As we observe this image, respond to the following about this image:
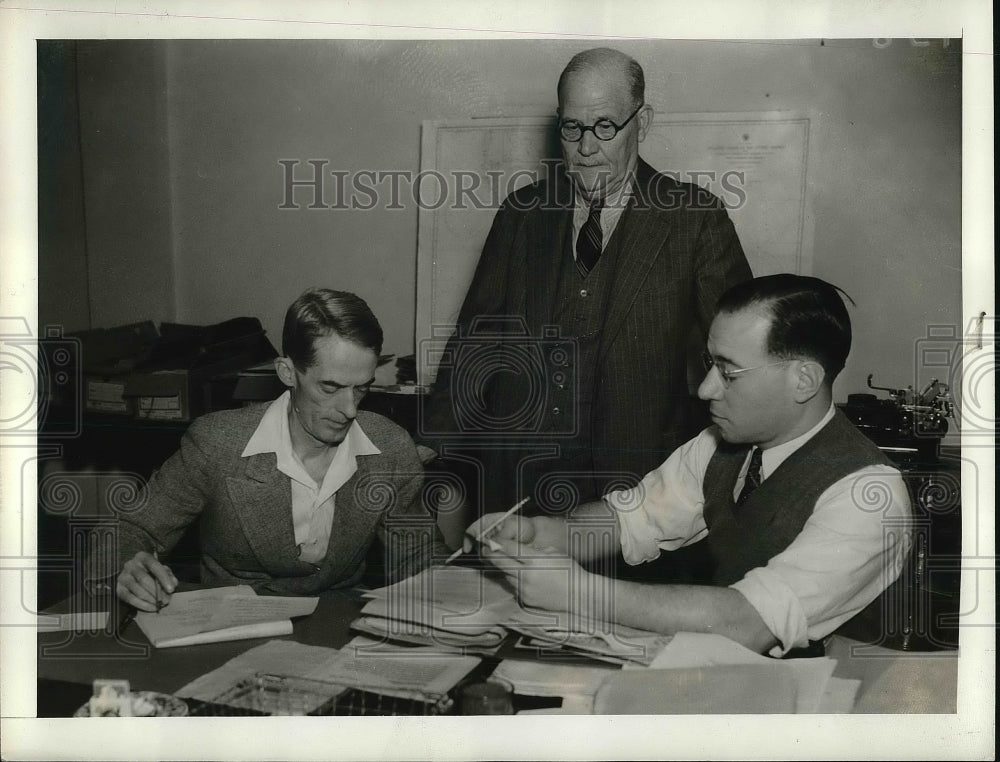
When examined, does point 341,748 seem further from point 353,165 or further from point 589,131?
point 589,131

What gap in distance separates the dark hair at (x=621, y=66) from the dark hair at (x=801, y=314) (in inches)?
24.5

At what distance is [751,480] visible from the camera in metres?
2.42

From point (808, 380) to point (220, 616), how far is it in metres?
1.74

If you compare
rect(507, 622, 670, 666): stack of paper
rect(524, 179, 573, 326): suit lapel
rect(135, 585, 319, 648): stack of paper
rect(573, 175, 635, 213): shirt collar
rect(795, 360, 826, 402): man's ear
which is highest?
rect(573, 175, 635, 213): shirt collar

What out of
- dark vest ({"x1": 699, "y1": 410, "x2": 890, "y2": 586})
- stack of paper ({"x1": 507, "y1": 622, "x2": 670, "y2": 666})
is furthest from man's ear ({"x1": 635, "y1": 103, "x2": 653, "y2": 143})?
stack of paper ({"x1": 507, "y1": 622, "x2": 670, "y2": 666})

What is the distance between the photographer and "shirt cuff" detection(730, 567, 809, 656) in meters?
2.28

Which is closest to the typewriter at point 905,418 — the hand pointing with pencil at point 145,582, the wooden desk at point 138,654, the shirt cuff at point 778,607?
the shirt cuff at point 778,607

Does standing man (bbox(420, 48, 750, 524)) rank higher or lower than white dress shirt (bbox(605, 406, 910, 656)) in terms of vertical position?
higher

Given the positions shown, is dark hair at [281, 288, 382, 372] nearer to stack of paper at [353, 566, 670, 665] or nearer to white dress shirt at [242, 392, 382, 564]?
white dress shirt at [242, 392, 382, 564]

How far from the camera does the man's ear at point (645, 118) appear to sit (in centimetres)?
254

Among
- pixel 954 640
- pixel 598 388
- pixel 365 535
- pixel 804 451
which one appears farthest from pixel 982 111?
pixel 365 535

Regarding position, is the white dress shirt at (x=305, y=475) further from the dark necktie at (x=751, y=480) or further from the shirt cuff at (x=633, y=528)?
the dark necktie at (x=751, y=480)

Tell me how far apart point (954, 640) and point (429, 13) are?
239 centimetres

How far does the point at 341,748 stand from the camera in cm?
251
